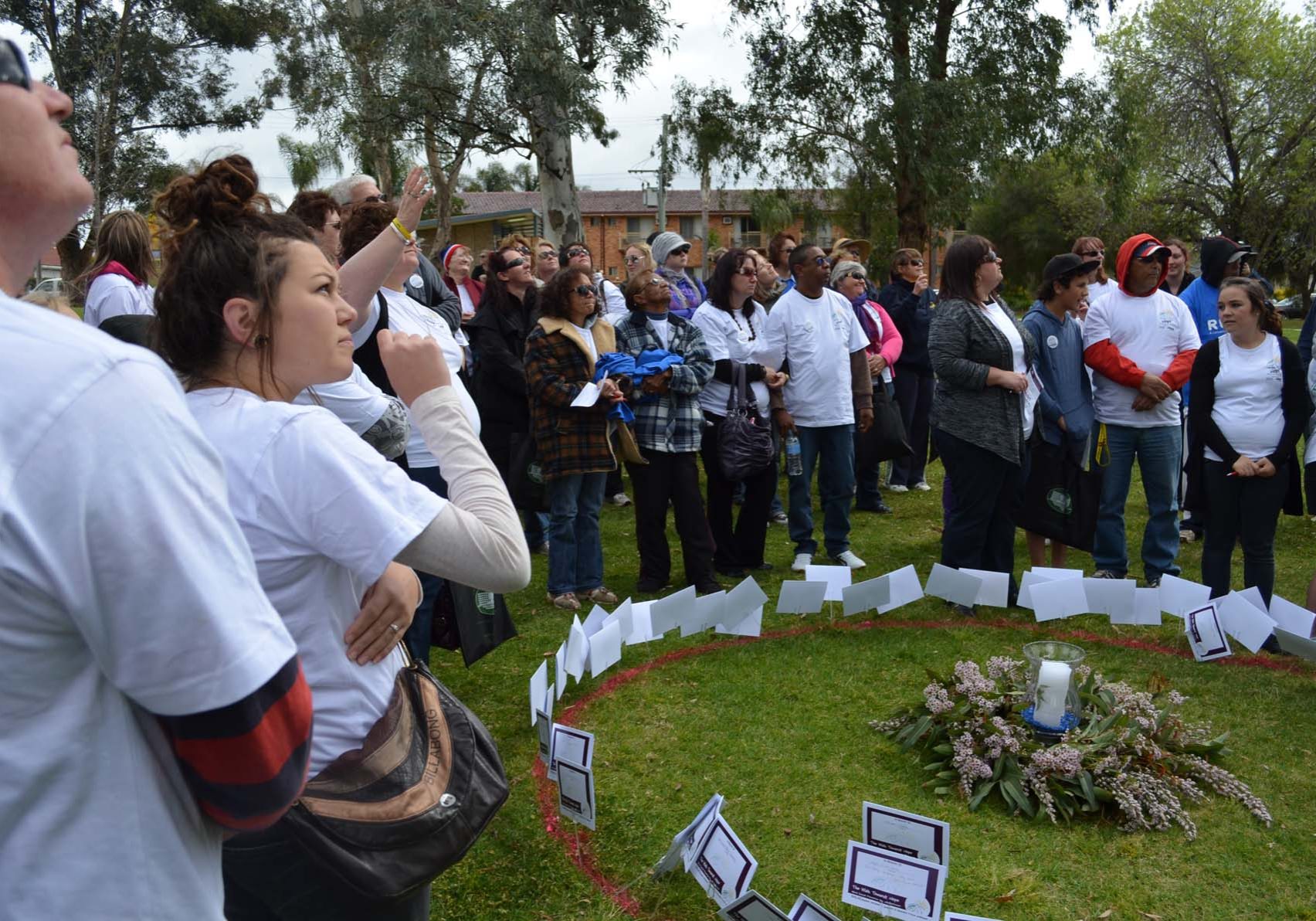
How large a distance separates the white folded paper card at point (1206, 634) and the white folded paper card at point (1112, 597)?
37 cm

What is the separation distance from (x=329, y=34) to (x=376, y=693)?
27200 millimetres

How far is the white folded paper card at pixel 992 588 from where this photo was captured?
18.5 ft

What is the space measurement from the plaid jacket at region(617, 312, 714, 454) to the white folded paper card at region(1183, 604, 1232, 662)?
2811 mm

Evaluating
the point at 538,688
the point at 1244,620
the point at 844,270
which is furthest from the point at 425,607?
the point at 844,270

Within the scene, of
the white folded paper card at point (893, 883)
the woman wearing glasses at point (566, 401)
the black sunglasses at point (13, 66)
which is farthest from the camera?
the woman wearing glasses at point (566, 401)

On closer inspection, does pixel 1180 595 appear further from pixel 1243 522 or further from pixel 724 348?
pixel 724 348

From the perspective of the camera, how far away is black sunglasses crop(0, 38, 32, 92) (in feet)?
3.27

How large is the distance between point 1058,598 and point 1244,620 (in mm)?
840

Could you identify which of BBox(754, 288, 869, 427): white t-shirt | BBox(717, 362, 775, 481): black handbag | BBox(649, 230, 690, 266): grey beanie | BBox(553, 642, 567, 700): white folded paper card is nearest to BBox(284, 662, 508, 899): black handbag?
BBox(553, 642, 567, 700): white folded paper card

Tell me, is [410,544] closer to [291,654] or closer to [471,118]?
[291,654]

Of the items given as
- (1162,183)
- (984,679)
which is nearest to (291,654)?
(984,679)

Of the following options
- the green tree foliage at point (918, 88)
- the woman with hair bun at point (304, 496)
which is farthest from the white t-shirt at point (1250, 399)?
the green tree foliage at point (918, 88)

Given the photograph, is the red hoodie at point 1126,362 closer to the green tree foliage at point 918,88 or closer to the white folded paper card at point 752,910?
the white folded paper card at point 752,910

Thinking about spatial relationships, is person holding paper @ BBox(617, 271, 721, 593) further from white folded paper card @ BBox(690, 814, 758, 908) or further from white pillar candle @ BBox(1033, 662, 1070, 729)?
white folded paper card @ BBox(690, 814, 758, 908)
